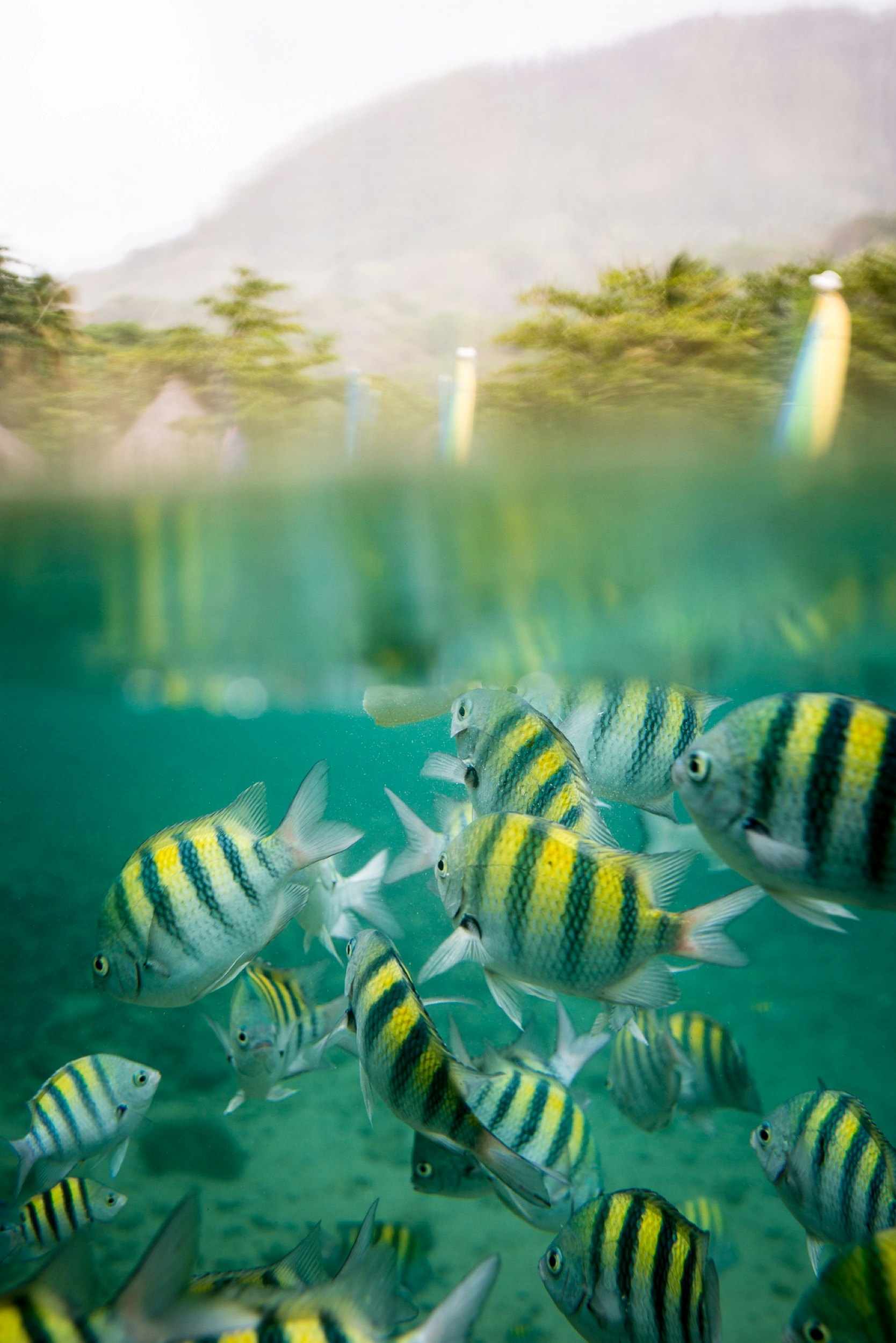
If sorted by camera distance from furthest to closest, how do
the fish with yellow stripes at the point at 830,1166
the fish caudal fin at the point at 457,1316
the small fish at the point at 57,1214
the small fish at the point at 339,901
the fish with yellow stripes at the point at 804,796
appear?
the small fish at the point at 339,901 → the small fish at the point at 57,1214 → the fish with yellow stripes at the point at 830,1166 → the fish caudal fin at the point at 457,1316 → the fish with yellow stripes at the point at 804,796

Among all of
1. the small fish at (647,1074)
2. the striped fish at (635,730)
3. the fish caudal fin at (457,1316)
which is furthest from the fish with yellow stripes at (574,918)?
the small fish at (647,1074)

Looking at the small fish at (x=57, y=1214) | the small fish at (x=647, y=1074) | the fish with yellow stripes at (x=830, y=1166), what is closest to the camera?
the fish with yellow stripes at (x=830, y=1166)

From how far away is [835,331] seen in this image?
5.35m

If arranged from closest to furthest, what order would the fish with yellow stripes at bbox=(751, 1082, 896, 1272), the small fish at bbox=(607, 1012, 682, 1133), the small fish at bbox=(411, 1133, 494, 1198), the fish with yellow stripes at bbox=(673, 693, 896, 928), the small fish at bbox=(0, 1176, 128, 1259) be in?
the fish with yellow stripes at bbox=(673, 693, 896, 928) → the fish with yellow stripes at bbox=(751, 1082, 896, 1272) → the small fish at bbox=(411, 1133, 494, 1198) → the small fish at bbox=(0, 1176, 128, 1259) → the small fish at bbox=(607, 1012, 682, 1133)

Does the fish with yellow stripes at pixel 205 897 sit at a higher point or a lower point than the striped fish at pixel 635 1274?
higher

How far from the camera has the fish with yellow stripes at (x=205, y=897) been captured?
3066mm

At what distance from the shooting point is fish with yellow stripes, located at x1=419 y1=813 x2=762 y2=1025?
2311 mm

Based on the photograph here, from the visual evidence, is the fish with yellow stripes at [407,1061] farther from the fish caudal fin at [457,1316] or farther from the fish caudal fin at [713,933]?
the fish caudal fin at [713,933]

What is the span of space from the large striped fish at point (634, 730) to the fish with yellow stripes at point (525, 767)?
380 millimetres

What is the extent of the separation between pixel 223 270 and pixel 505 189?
194cm

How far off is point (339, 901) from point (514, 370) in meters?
4.13

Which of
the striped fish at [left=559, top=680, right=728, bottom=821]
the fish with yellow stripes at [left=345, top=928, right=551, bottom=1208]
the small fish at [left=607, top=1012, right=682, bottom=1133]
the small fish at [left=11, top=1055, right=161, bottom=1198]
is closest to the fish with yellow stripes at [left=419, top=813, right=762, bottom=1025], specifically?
the fish with yellow stripes at [left=345, top=928, right=551, bottom=1208]

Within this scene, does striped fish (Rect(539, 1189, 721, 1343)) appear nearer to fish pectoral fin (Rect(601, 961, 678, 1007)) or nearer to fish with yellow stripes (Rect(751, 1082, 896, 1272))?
fish with yellow stripes (Rect(751, 1082, 896, 1272))

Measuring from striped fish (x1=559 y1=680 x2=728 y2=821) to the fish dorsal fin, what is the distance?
53.0 inches
